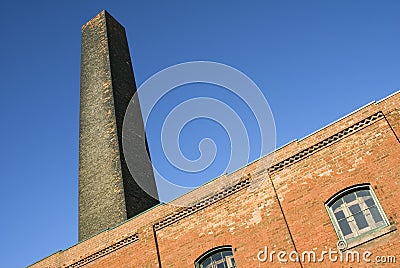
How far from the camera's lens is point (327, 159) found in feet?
32.7

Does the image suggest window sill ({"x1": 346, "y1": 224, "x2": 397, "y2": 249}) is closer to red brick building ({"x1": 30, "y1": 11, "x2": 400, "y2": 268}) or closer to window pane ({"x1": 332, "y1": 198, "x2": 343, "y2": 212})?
red brick building ({"x1": 30, "y1": 11, "x2": 400, "y2": 268})

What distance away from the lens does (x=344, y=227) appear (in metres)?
9.20

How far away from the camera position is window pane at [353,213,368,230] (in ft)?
29.6

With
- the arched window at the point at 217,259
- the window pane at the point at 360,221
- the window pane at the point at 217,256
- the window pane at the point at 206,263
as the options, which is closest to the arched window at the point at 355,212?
the window pane at the point at 360,221

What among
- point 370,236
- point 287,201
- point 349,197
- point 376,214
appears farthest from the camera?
point 287,201

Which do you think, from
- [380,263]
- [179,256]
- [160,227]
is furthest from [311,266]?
[160,227]

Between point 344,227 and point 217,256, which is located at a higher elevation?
point 217,256

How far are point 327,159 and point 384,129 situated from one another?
5.44ft

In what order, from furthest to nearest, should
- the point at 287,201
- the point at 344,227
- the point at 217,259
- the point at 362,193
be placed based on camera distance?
1. the point at 217,259
2. the point at 287,201
3. the point at 362,193
4. the point at 344,227

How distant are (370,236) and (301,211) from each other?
176 centimetres

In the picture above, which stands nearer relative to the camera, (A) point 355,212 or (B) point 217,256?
(A) point 355,212

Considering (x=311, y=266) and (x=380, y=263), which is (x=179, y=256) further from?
(x=380, y=263)

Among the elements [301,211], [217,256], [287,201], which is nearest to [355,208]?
[301,211]

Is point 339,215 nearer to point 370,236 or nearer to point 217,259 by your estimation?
point 370,236
